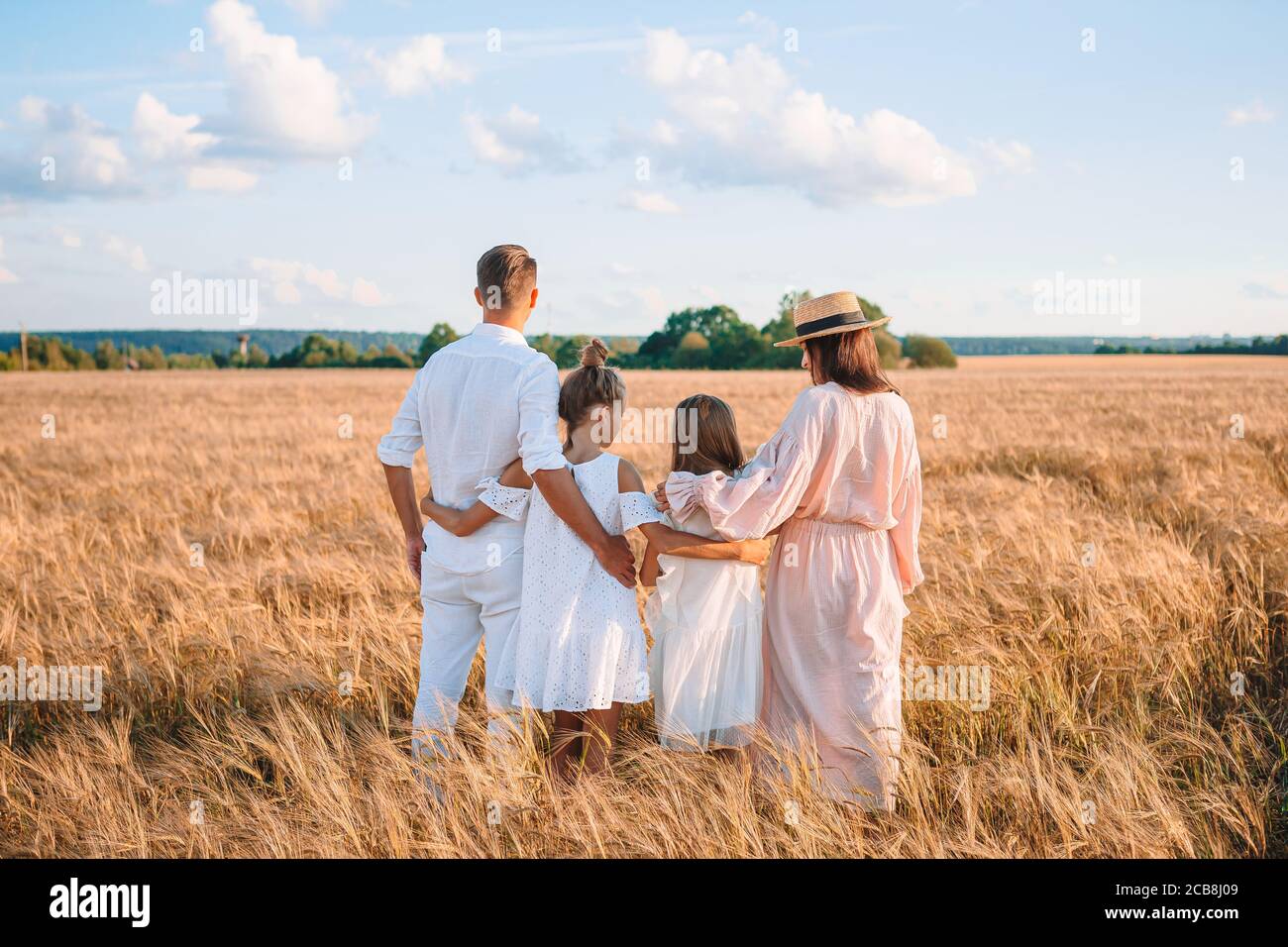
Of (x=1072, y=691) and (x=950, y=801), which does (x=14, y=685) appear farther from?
(x=1072, y=691)

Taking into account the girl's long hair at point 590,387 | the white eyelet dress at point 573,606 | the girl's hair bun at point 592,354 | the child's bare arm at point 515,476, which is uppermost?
the girl's hair bun at point 592,354

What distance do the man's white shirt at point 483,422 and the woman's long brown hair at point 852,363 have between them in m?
0.93

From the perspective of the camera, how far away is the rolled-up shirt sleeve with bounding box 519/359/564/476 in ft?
10.1

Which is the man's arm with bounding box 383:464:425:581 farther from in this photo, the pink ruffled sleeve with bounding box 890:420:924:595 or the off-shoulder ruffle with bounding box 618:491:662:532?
the pink ruffled sleeve with bounding box 890:420:924:595

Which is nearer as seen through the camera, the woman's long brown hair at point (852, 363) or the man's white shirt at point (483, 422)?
the man's white shirt at point (483, 422)

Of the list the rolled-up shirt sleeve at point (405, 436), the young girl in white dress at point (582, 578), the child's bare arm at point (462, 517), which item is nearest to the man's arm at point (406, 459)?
the rolled-up shirt sleeve at point (405, 436)

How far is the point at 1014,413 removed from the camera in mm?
20297

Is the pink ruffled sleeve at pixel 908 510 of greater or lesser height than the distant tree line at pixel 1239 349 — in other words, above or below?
below

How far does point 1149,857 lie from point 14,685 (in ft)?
16.1

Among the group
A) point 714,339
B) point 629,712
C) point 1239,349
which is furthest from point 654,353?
point 629,712

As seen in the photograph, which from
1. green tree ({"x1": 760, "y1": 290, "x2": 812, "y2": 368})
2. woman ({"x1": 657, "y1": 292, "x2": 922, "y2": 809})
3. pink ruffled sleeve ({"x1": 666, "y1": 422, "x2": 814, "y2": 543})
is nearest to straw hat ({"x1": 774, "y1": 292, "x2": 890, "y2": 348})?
woman ({"x1": 657, "y1": 292, "x2": 922, "y2": 809})

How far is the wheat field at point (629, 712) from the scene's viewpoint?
3.05m

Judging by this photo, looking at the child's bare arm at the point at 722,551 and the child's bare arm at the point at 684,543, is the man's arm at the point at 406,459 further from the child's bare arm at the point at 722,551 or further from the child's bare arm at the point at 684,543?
the child's bare arm at the point at 722,551
